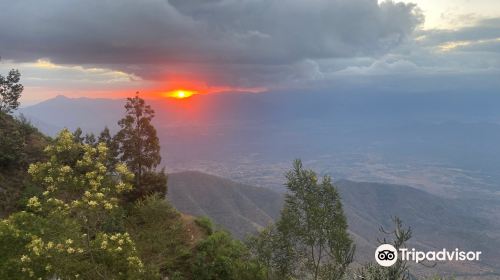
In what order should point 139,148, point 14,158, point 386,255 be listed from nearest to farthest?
point 386,255 < point 14,158 < point 139,148

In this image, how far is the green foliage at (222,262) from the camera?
34844mm

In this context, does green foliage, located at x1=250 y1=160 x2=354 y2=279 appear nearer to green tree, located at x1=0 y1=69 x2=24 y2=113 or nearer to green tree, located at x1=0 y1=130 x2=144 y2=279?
green tree, located at x1=0 y1=130 x2=144 y2=279

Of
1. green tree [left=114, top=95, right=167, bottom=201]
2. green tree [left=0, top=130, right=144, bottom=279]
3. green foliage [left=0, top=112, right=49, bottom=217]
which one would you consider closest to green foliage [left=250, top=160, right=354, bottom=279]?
green tree [left=0, top=130, right=144, bottom=279]

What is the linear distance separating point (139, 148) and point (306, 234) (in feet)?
98.3

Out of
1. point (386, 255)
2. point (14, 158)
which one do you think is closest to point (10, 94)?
point (14, 158)

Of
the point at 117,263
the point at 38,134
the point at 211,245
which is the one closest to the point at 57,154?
the point at 117,263

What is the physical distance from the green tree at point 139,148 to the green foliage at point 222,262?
40.1ft

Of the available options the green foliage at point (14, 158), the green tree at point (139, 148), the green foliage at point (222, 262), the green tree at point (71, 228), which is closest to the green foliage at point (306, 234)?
the green foliage at point (222, 262)

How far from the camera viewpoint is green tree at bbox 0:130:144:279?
21.3m

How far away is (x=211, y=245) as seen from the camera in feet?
139

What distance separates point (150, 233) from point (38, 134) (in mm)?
38616

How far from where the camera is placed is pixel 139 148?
52469 mm

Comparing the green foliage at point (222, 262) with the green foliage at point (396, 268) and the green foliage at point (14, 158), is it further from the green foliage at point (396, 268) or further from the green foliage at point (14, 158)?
the green foliage at point (14, 158)

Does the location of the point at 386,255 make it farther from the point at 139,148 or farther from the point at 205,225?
the point at 139,148
